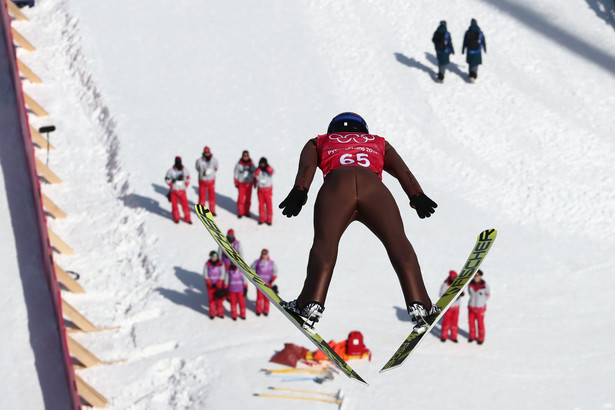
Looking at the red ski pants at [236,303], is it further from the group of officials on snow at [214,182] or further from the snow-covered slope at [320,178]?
the group of officials on snow at [214,182]

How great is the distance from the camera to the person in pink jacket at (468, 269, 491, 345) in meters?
15.0

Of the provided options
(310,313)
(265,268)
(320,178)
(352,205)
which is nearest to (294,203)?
(352,205)

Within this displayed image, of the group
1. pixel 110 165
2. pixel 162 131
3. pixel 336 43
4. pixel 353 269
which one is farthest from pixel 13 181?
pixel 336 43

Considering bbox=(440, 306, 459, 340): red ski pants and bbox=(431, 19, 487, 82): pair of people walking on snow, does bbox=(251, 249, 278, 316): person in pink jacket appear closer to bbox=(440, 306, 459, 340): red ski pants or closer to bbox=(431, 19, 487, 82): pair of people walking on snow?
bbox=(440, 306, 459, 340): red ski pants

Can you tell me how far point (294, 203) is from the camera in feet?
21.6

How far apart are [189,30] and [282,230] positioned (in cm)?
785

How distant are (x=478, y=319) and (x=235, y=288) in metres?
3.61

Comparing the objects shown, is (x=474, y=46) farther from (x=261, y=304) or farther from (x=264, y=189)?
(x=261, y=304)

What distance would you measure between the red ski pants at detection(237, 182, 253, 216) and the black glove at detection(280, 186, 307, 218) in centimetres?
1072

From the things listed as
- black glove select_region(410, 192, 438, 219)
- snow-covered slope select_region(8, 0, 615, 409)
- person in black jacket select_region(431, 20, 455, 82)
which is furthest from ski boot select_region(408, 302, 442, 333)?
person in black jacket select_region(431, 20, 455, 82)

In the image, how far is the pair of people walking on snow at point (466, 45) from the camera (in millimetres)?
21438

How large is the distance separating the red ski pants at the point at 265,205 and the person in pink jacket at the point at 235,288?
2305 mm

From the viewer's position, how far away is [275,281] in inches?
635

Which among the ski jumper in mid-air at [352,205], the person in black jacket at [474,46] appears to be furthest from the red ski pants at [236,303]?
the person in black jacket at [474,46]
